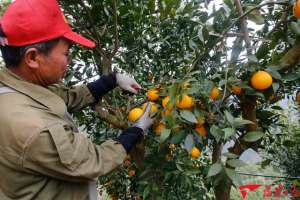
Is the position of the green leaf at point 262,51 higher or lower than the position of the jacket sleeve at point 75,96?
higher

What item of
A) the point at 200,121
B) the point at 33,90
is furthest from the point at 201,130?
the point at 33,90

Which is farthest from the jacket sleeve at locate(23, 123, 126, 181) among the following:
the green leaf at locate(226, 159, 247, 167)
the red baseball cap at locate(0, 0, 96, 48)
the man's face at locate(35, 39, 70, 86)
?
the green leaf at locate(226, 159, 247, 167)

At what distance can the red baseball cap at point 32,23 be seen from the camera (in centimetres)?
127

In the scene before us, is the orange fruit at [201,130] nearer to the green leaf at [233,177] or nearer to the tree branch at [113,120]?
the green leaf at [233,177]

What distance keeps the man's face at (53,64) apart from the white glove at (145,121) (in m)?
0.32

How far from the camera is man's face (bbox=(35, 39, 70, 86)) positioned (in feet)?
4.24

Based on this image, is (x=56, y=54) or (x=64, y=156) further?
(x=56, y=54)

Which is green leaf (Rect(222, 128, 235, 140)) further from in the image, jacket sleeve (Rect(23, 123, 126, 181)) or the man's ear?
the man's ear

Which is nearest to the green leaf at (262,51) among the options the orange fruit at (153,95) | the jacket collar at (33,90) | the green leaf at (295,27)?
the green leaf at (295,27)

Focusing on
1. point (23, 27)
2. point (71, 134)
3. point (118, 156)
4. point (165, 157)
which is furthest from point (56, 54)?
point (165, 157)

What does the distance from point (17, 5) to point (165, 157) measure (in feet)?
2.49

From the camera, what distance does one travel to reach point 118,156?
1380 millimetres

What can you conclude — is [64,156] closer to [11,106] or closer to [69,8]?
[11,106]

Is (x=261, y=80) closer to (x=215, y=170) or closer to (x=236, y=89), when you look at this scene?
(x=236, y=89)
